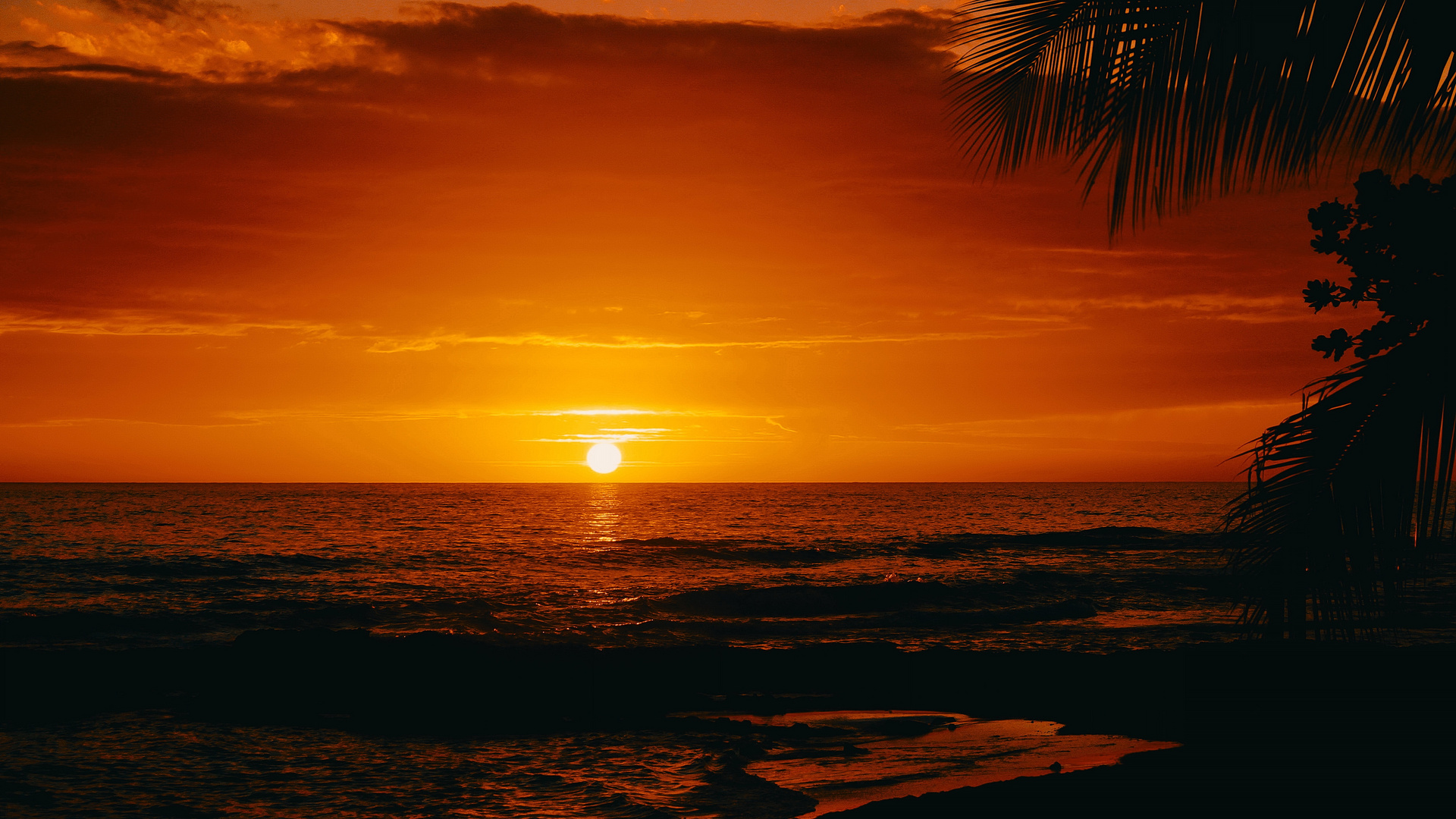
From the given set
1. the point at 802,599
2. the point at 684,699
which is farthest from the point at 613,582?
the point at 684,699

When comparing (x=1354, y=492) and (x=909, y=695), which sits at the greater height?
(x=1354, y=492)

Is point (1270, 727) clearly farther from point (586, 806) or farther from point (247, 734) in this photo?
point (247, 734)

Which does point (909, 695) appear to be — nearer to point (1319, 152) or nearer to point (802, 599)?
point (1319, 152)

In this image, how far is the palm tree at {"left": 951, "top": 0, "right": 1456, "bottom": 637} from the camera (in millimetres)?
3076

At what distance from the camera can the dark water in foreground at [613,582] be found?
70.4ft

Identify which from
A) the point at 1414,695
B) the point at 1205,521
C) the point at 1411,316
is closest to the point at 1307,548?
the point at 1411,316

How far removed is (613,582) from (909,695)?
19161 mm

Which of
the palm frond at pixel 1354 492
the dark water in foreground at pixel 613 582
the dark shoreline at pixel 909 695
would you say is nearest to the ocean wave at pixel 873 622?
the dark water in foreground at pixel 613 582

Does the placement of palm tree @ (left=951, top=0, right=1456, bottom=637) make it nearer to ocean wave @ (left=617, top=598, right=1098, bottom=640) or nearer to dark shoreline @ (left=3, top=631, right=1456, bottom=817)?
dark shoreline @ (left=3, top=631, right=1456, bottom=817)

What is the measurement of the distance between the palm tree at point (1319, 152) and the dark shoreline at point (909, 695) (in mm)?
4519

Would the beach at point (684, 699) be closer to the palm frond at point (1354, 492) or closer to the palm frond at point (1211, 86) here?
the palm frond at point (1354, 492)

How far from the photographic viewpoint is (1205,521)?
75.4 meters

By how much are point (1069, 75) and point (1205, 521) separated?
82232 mm

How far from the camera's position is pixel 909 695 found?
45.2ft
